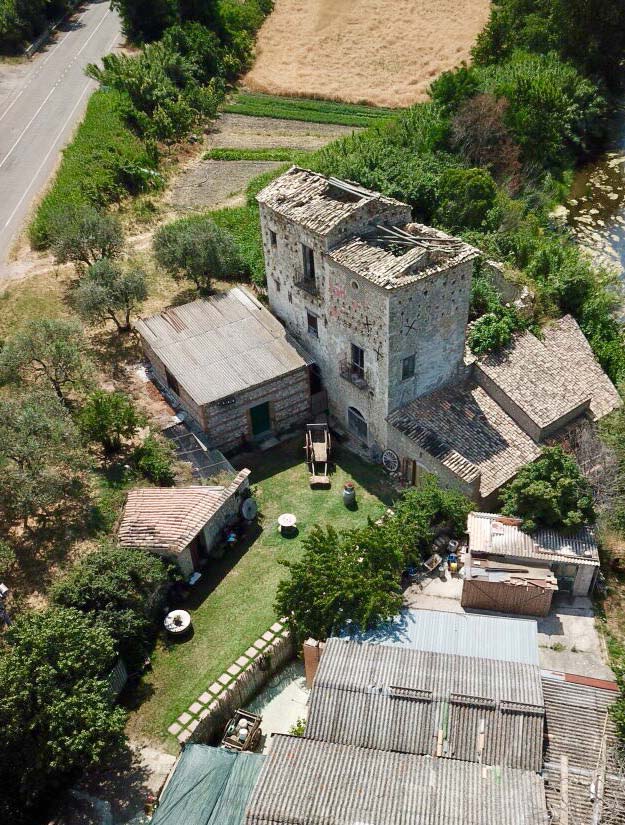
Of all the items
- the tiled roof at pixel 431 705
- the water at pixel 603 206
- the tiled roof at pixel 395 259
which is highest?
the tiled roof at pixel 395 259

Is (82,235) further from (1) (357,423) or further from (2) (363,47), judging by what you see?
(2) (363,47)

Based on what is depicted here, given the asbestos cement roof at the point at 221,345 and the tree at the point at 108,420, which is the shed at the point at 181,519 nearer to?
the tree at the point at 108,420

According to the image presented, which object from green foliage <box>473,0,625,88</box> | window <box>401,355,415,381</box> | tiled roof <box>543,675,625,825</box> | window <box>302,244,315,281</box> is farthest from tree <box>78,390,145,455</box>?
green foliage <box>473,0,625,88</box>

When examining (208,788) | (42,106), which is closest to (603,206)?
(42,106)

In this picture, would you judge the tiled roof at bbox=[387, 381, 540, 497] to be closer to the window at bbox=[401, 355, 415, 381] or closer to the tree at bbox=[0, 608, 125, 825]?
the window at bbox=[401, 355, 415, 381]

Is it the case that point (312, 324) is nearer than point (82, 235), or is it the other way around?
point (312, 324)

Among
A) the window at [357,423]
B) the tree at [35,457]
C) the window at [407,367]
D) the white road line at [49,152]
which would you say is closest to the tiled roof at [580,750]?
the window at [407,367]
